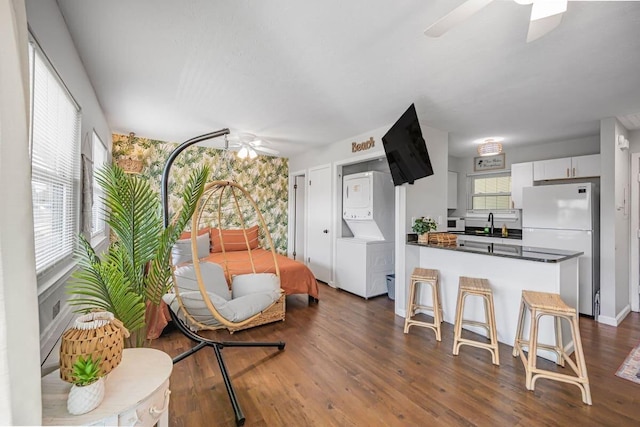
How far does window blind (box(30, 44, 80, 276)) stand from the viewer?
146 cm

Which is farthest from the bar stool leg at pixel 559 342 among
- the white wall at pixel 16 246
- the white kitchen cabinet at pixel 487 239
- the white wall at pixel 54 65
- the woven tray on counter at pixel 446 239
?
the white wall at pixel 54 65

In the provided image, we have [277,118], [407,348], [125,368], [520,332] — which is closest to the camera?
[125,368]

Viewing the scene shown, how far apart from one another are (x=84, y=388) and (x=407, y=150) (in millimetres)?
2835

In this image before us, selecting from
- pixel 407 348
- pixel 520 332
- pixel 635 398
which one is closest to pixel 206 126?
pixel 407 348

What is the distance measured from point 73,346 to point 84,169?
182 centimetres

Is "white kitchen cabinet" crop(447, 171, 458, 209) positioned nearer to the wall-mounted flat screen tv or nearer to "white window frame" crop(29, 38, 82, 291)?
the wall-mounted flat screen tv

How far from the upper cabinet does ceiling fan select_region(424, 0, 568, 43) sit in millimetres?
3492

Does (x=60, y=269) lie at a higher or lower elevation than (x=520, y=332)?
higher

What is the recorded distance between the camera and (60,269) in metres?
1.72

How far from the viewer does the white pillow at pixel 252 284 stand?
2639 millimetres

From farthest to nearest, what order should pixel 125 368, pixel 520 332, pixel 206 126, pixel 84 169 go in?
pixel 206 126, pixel 520 332, pixel 84 169, pixel 125 368

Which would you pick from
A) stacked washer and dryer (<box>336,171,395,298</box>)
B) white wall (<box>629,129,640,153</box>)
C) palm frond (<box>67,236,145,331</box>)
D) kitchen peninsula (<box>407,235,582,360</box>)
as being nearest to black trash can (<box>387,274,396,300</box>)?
stacked washer and dryer (<box>336,171,395,298</box>)

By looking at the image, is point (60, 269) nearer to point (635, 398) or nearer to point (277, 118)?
point (277, 118)

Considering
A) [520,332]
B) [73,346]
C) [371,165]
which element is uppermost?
[371,165]
